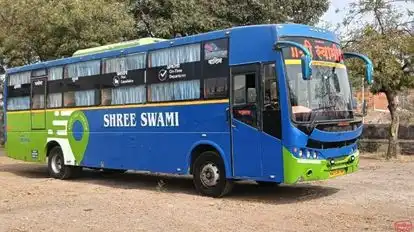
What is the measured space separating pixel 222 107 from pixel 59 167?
23.1 ft

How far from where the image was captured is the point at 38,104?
1680 centimetres

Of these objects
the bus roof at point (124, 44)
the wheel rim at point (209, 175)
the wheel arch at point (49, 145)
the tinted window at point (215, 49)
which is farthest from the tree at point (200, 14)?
the wheel rim at point (209, 175)

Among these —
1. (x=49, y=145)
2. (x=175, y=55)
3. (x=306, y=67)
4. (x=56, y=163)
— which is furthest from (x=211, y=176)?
(x=49, y=145)

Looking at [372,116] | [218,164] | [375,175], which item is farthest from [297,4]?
[218,164]

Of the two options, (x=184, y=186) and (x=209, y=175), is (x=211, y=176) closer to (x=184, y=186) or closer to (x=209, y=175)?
(x=209, y=175)

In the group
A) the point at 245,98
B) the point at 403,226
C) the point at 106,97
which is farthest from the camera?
the point at 106,97

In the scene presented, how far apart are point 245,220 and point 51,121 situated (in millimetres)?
9056

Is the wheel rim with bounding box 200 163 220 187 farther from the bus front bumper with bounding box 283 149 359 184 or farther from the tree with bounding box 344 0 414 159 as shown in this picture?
the tree with bounding box 344 0 414 159

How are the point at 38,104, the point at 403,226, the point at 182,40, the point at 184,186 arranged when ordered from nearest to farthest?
the point at 403,226, the point at 182,40, the point at 184,186, the point at 38,104

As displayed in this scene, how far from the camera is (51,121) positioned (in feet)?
53.5

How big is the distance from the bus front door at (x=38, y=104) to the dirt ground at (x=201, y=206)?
2.04m

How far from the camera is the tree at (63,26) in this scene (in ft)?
68.5

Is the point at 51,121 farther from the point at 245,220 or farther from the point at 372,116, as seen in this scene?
Answer: the point at 372,116

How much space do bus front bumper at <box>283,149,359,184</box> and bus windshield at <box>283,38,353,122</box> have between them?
732mm
